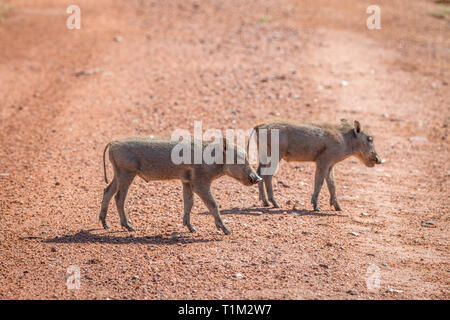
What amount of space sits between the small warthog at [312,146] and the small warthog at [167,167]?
1427 mm

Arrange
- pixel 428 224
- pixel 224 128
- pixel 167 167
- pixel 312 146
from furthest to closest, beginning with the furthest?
pixel 224 128
pixel 312 146
pixel 428 224
pixel 167 167

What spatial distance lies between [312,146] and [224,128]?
3477 millimetres

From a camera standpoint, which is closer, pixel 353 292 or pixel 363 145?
pixel 353 292

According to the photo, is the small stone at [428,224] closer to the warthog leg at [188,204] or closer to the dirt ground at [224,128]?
the dirt ground at [224,128]

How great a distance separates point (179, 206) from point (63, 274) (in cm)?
273

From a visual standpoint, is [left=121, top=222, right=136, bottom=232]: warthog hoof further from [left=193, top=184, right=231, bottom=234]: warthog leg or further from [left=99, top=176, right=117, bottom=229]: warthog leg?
[left=193, top=184, right=231, bottom=234]: warthog leg

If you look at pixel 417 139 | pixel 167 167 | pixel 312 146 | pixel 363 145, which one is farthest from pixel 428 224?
pixel 417 139

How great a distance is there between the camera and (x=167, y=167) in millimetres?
7891

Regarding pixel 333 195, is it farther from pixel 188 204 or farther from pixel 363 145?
pixel 188 204

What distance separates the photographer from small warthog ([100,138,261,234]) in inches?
310

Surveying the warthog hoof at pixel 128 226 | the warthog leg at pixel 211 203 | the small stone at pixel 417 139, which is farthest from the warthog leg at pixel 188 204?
the small stone at pixel 417 139

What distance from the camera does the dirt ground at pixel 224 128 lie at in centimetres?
691

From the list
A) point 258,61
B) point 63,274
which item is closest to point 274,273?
point 63,274

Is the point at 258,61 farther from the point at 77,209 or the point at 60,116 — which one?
the point at 77,209
